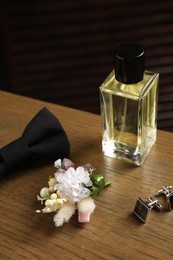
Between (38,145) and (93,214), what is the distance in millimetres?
153

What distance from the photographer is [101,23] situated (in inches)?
52.8

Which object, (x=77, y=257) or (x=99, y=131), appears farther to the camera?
(x=99, y=131)

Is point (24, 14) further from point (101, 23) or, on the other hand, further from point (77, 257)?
point (77, 257)

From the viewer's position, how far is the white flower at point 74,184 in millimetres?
688

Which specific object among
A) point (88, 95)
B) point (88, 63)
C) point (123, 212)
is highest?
point (123, 212)

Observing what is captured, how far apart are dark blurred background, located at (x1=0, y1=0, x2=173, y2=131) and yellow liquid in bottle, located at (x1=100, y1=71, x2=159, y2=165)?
1.97 ft

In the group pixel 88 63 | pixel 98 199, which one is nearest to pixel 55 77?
pixel 88 63

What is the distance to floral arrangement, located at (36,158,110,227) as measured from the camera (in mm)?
688

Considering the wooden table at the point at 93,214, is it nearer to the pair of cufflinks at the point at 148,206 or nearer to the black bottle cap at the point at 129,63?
the pair of cufflinks at the point at 148,206

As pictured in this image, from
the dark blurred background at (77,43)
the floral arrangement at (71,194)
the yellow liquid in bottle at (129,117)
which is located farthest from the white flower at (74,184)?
the dark blurred background at (77,43)

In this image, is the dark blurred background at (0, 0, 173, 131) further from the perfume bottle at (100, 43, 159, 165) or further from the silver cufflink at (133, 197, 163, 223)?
the silver cufflink at (133, 197, 163, 223)

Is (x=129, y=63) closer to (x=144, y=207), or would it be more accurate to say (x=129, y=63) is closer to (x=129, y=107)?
(x=129, y=107)

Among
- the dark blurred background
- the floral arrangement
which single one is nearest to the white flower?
the floral arrangement

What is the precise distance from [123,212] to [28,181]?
0.17 m
